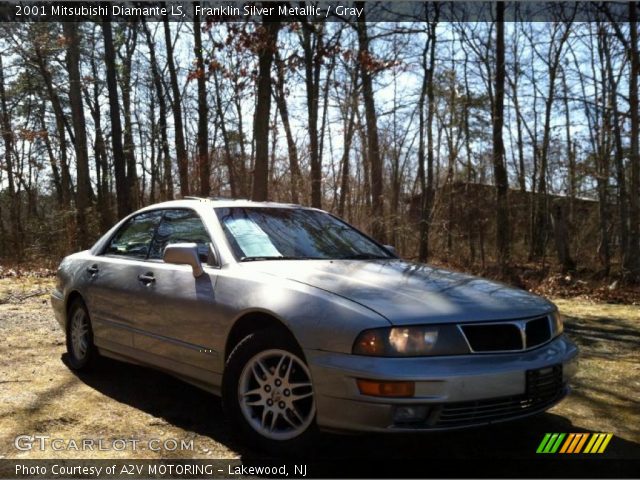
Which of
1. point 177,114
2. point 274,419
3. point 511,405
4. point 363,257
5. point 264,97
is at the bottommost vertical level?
point 274,419

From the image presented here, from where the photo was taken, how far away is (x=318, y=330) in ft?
9.53

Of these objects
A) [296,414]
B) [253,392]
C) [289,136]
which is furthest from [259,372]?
[289,136]

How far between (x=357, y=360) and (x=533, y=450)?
4.17ft

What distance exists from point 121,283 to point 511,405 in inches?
115

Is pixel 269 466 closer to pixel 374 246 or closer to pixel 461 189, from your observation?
pixel 374 246

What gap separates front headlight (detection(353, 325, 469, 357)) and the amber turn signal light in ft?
0.44

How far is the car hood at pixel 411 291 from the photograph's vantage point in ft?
9.50

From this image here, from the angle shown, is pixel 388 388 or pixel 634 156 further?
pixel 634 156

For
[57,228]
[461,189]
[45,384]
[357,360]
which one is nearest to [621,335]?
[357,360]

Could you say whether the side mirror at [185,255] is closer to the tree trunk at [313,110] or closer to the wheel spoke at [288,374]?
the wheel spoke at [288,374]

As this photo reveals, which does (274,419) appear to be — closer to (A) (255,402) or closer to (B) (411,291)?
(A) (255,402)

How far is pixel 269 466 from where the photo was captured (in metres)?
2.98

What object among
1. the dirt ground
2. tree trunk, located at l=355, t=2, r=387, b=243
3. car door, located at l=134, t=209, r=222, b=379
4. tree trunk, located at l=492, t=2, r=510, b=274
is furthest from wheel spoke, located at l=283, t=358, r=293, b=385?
tree trunk, located at l=355, t=2, r=387, b=243

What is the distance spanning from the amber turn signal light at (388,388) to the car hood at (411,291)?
29 centimetres
